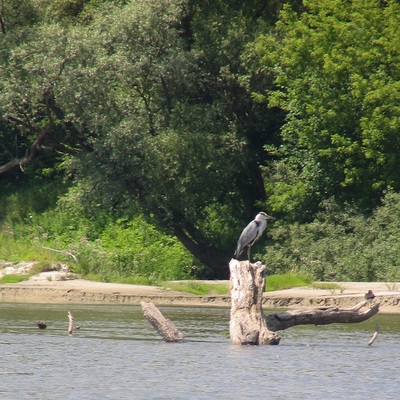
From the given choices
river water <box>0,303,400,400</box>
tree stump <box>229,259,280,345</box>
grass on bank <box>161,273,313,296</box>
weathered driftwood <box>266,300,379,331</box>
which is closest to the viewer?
river water <box>0,303,400,400</box>

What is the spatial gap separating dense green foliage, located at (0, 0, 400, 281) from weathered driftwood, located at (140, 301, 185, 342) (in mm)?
11118

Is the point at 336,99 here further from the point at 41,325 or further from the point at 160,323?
the point at 160,323

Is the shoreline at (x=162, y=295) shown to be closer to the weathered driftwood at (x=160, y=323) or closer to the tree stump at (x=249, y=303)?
the weathered driftwood at (x=160, y=323)

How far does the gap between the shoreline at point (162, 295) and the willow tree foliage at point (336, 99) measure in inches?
162

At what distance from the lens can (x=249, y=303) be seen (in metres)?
18.8

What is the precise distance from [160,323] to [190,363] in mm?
1606

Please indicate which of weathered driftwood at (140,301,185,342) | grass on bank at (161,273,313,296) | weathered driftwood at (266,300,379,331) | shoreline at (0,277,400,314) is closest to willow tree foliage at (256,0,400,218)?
grass on bank at (161,273,313,296)

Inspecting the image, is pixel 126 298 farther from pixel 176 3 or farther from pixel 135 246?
pixel 176 3

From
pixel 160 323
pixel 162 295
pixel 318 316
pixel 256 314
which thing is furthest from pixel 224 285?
pixel 256 314

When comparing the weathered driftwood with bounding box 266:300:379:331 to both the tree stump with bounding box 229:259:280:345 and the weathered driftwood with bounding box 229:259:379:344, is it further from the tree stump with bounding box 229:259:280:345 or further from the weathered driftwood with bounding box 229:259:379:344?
the tree stump with bounding box 229:259:280:345

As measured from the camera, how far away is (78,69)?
32312 millimetres

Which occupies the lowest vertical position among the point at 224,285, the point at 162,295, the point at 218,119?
the point at 162,295

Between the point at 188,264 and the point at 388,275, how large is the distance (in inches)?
290

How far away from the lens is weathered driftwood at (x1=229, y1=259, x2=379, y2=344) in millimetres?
18750
